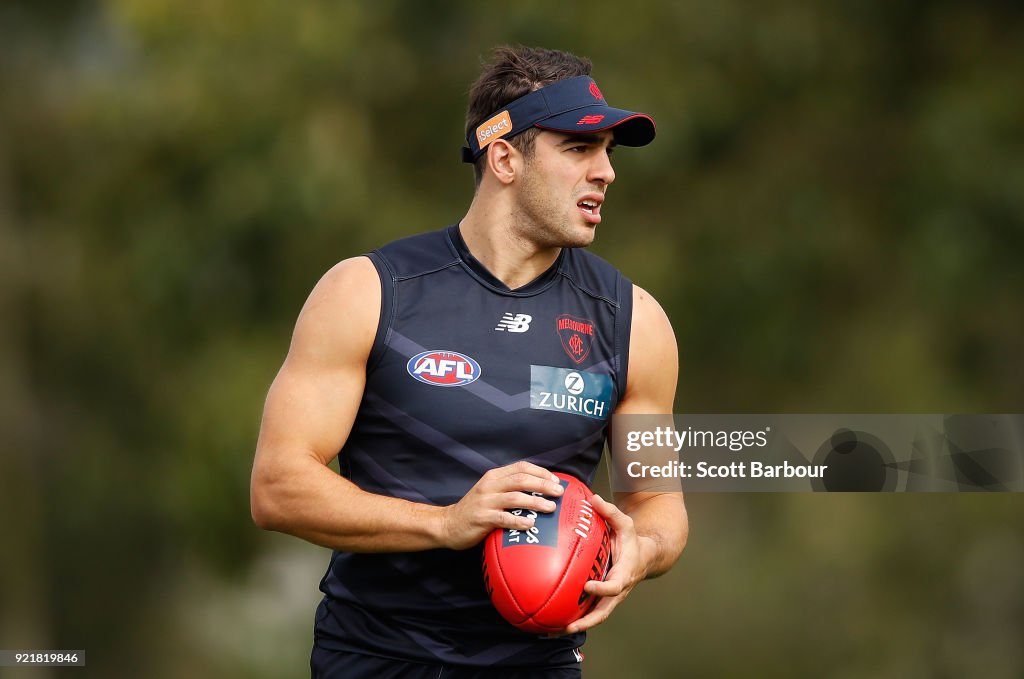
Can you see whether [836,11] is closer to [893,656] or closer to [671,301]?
[671,301]

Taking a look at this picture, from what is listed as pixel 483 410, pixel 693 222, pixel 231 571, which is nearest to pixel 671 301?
pixel 693 222

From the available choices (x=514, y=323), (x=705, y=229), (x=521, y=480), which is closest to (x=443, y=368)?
(x=514, y=323)

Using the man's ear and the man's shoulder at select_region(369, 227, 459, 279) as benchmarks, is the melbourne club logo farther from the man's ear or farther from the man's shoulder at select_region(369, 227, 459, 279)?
the man's ear

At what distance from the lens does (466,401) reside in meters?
5.30

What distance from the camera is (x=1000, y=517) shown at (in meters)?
13.7

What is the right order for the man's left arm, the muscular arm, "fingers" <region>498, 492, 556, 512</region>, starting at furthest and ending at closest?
the muscular arm
the man's left arm
"fingers" <region>498, 492, 556, 512</region>

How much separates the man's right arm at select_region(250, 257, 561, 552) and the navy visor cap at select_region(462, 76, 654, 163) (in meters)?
0.77

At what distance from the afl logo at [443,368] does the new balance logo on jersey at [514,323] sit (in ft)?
0.63

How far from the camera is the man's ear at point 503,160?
18.5ft

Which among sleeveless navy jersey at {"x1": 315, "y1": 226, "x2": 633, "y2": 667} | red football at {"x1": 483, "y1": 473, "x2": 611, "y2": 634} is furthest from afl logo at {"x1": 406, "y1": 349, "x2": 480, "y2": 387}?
red football at {"x1": 483, "y1": 473, "x2": 611, "y2": 634}

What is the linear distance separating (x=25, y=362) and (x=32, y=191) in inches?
71.9

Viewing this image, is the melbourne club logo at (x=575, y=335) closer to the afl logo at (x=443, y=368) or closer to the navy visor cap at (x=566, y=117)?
the afl logo at (x=443, y=368)

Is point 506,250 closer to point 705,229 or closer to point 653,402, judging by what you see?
point 653,402

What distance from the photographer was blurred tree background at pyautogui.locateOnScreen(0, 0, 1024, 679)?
13.0 meters
